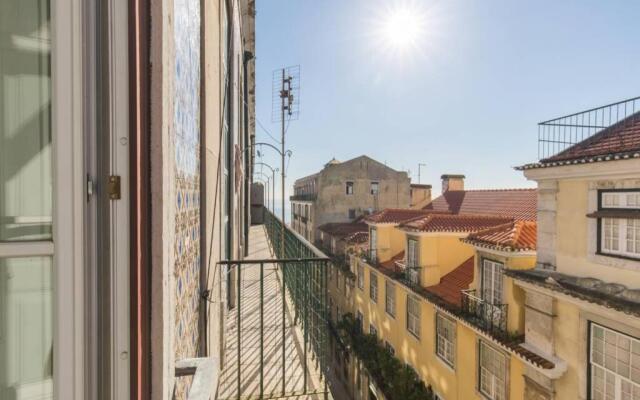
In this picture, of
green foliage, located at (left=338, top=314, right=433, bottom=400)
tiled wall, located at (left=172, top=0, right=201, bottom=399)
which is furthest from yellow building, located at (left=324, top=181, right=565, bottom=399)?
tiled wall, located at (left=172, top=0, right=201, bottom=399)

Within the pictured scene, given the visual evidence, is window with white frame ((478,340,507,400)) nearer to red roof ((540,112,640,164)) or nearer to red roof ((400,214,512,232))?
red roof ((400,214,512,232))

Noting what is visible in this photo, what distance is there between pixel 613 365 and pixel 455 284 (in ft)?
17.9

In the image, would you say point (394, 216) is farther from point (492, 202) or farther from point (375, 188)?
point (375, 188)

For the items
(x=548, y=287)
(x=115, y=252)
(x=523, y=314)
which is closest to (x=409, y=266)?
(x=523, y=314)

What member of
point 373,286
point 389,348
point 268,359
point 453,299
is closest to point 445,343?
point 453,299

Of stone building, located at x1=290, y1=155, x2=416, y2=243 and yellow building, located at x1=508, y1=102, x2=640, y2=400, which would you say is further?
stone building, located at x1=290, y1=155, x2=416, y2=243

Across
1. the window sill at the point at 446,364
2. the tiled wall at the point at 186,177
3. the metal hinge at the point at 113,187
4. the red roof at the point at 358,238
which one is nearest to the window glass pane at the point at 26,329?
the metal hinge at the point at 113,187

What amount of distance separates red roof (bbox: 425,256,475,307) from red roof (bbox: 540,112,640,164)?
5.11 m

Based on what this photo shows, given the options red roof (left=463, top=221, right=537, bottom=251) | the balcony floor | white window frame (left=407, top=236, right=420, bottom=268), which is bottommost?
white window frame (left=407, top=236, right=420, bottom=268)

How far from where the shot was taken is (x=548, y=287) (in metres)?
7.03

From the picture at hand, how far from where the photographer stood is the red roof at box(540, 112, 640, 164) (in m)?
6.42

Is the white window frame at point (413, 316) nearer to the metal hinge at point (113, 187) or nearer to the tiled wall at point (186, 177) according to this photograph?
the tiled wall at point (186, 177)

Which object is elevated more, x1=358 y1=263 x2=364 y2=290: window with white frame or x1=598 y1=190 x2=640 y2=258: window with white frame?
x1=598 y1=190 x2=640 y2=258: window with white frame

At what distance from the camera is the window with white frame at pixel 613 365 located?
19.0ft
